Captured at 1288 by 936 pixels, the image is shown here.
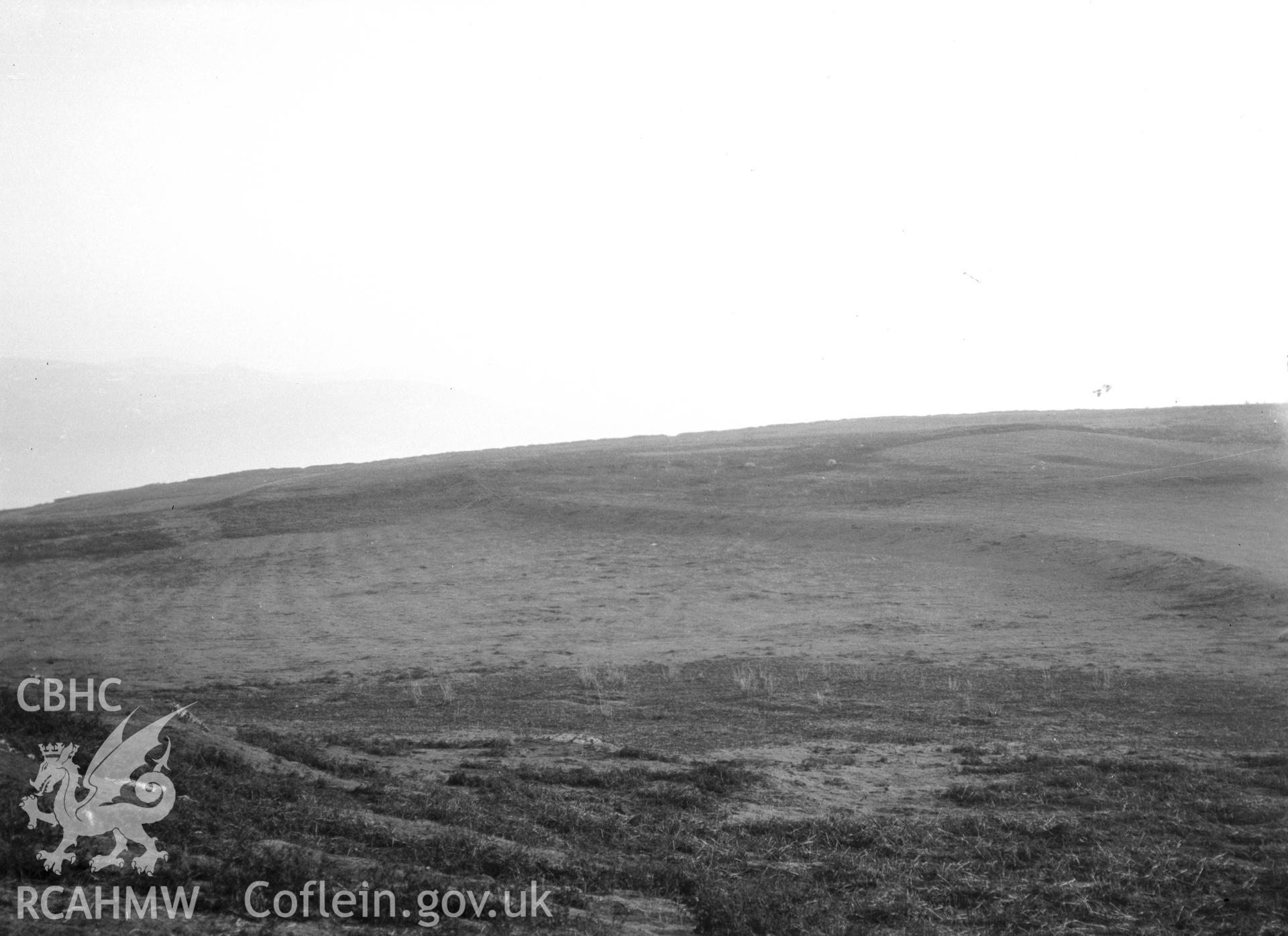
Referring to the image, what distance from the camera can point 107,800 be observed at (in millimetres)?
5746

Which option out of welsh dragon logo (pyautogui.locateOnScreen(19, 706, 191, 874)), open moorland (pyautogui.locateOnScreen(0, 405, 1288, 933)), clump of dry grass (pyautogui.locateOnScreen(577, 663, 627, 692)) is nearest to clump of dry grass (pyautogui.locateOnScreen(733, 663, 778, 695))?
open moorland (pyautogui.locateOnScreen(0, 405, 1288, 933))

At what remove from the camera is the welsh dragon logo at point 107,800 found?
518 centimetres

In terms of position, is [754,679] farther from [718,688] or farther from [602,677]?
[602,677]

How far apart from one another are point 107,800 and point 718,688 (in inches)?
355

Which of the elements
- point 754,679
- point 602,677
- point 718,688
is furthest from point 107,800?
point 754,679

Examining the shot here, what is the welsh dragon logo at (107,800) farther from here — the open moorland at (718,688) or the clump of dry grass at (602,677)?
the clump of dry grass at (602,677)

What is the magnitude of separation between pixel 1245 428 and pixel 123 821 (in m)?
43.8

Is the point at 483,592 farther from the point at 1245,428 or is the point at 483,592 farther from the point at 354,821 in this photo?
Answer: the point at 1245,428

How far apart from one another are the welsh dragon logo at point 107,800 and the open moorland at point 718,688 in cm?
10

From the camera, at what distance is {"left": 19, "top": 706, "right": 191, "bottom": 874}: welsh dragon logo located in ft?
17.0

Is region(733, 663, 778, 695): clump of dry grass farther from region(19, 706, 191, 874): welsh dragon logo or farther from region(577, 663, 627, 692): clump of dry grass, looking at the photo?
region(19, 706, 191, 874): welsh dragon logo

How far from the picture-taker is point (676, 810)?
7789 millimetres

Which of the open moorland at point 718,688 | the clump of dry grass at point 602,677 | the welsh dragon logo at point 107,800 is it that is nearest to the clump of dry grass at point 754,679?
the open moorland at point 718,688

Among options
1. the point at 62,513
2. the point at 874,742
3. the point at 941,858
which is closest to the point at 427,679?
the point at 874,742
